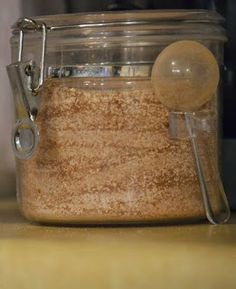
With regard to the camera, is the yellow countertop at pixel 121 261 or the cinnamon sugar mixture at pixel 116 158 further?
the cinnamon sugar mixture at pixel 116 158

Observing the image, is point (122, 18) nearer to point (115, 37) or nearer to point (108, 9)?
point (115, 37)

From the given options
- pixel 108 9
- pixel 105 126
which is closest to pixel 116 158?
pixel 105 126

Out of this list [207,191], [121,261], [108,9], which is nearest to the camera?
[121,261]

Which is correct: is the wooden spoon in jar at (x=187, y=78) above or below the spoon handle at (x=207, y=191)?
above

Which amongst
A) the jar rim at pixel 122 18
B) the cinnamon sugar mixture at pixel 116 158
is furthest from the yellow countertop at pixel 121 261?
the jar rim at pixel 122 18

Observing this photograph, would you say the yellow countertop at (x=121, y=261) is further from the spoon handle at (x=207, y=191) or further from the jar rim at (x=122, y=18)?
the jar rim at (x=122, y=18)

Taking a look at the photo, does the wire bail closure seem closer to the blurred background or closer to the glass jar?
the glass jar

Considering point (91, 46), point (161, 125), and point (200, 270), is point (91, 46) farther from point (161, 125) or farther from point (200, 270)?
point (200, 270)

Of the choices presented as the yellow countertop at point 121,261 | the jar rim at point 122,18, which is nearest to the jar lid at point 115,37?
the jar rim at point 122,18

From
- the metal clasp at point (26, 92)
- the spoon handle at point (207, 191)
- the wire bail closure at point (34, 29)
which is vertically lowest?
the spoon handle at point (207, 191)
